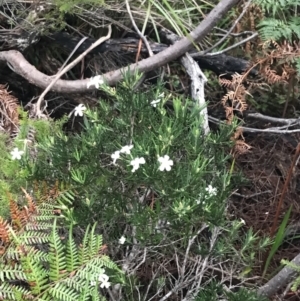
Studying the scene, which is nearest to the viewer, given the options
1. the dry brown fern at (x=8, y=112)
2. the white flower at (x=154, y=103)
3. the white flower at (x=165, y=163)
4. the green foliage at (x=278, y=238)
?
the white flower at (x=165, y=163)

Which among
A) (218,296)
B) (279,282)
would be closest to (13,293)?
(218,296)

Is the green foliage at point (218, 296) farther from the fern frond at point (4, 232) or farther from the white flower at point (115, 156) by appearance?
the fern frond at point (4, 232)

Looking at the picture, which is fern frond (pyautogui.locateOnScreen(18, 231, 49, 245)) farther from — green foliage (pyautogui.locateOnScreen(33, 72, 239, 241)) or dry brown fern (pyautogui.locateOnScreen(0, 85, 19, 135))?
dry brown fern (pyautogui.locateOnScreen(0, 85, 19, 135))

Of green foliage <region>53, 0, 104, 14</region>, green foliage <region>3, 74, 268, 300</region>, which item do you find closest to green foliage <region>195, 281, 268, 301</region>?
green foliage <region>3, 74, 268, 300</region>

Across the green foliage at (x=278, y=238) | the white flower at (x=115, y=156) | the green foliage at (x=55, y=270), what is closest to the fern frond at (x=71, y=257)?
the green foliage at (x=55, y=270)

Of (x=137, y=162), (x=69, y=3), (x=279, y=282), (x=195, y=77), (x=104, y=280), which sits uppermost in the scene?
(x=69, y=3)

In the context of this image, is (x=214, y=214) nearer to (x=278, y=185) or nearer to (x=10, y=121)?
(x=278, y=185)

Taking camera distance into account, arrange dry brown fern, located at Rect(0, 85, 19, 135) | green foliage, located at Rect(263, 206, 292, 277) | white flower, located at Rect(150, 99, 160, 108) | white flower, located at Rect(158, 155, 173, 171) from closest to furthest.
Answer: white flower, located at Rect(158, 155, 173, 171), white flower, located at Rect(150, 99, 160, 108), green foliage, located at Rect(263, 206, 292, 277), dry brown fern, located at Rect(0, 85, 19, 135)

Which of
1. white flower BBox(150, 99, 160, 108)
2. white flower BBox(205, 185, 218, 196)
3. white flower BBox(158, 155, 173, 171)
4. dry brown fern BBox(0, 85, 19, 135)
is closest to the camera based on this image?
white flower BBox(158, 155, 173, 171)

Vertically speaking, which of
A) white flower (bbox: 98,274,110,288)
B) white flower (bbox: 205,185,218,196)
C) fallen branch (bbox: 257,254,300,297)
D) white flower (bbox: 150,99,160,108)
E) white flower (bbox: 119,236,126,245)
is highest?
white flower (bbox: 150,99,160,108)

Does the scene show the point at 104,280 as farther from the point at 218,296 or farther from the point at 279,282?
the point at 279,282

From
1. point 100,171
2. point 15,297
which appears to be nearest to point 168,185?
point 100,171

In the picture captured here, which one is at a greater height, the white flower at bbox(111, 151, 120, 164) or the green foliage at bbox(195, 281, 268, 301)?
the white flower at bbox(111, 151, 120, 164)

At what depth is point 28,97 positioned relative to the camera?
2.27 meters
